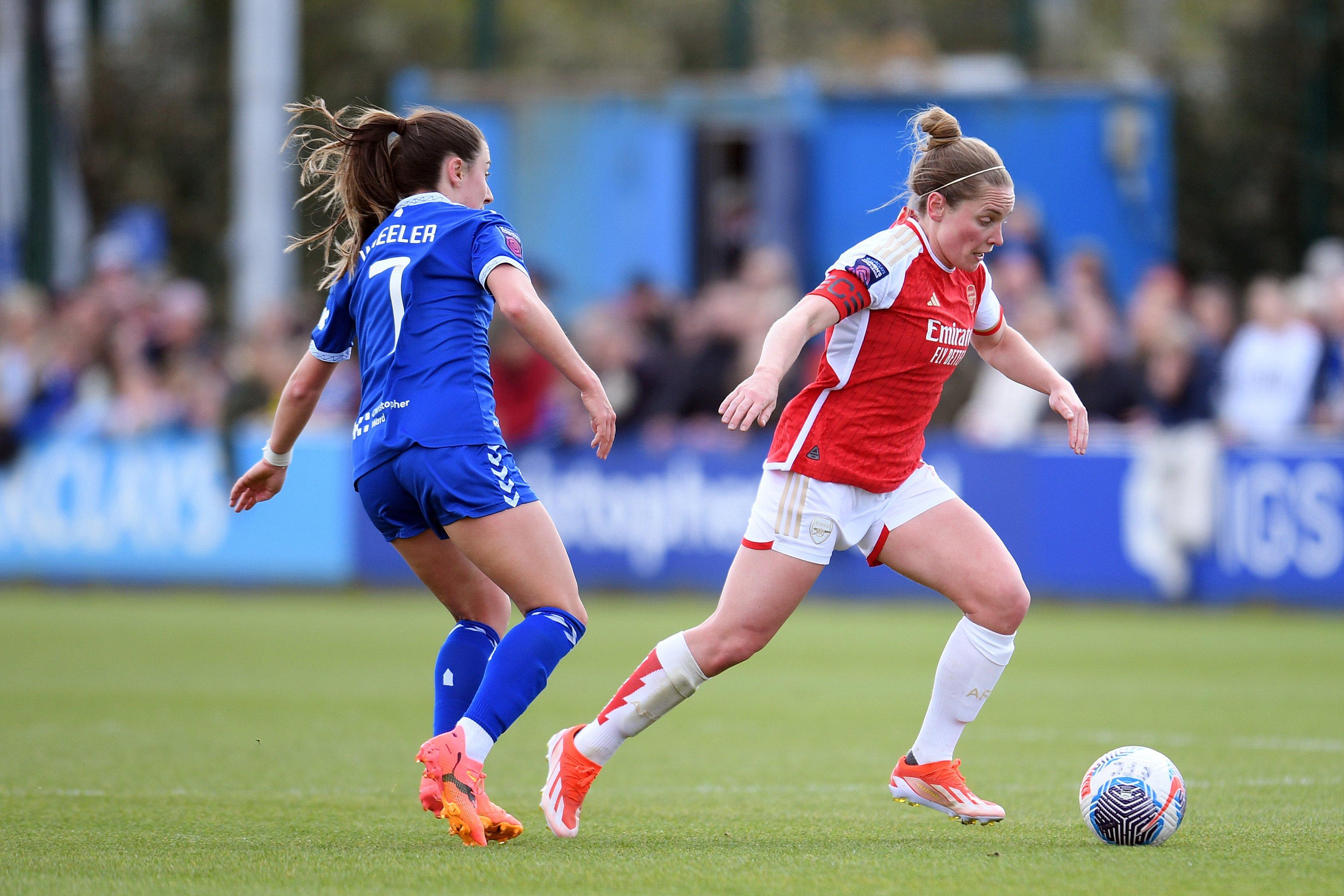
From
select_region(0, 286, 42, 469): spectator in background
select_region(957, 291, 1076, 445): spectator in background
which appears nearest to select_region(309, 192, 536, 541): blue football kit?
select_region(957, 291, 1076, 445): spectator in background

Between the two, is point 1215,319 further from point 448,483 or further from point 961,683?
point 448,483

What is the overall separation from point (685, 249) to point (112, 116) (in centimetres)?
1567

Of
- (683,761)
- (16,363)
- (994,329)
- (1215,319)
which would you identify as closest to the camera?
(994,329)

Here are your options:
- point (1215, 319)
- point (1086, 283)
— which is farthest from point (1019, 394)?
point (1215, 319)

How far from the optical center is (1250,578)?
13.9 m

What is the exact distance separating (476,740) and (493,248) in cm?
142

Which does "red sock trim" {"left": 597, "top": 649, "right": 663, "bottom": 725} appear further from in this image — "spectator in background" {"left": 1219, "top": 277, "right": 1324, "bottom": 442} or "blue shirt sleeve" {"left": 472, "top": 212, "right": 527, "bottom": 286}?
"spectator in background" {"left": 1219, "top": 277, "right": 1324, "bottom": 442}

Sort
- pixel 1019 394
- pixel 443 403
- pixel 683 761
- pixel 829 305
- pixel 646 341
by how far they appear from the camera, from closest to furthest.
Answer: pixel 443 403 → pixel 829 305 → pixel 683 761 → pixel 1019 394 → pixel 646 341

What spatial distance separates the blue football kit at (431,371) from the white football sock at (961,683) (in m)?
1.50

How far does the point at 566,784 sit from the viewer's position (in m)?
5.42

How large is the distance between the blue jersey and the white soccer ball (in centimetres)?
208

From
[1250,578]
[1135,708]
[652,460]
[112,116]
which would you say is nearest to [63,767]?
[1135,708]

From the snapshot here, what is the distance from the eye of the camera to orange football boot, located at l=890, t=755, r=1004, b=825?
220 inches

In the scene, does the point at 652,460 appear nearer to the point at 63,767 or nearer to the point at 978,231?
the point at 63,767
